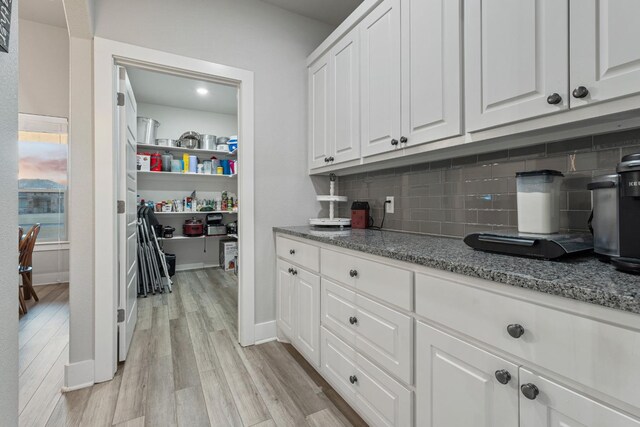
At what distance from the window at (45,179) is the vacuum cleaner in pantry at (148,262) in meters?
1.11

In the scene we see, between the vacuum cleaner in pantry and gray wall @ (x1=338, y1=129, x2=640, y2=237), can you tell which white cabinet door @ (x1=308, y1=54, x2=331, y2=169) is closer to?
gray wall @ (x1=338, y1=129, x2=640, y2=237)

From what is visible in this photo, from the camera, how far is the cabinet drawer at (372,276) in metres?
1.13

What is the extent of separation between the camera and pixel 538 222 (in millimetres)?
1106

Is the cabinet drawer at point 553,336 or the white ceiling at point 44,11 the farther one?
the white ceiling at point 44,11

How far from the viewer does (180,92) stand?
418 cm

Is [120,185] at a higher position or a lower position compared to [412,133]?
lower

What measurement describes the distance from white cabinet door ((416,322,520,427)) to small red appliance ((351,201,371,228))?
45.9 inches

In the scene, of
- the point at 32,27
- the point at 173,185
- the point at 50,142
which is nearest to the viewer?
the point at 32,27

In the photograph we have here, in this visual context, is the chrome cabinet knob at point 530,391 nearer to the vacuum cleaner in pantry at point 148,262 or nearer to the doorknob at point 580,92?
the doorknob at point 580,92

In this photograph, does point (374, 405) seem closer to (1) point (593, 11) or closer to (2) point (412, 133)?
(2) point (412, 133)

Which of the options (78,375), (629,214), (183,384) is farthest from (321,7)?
(78,375)

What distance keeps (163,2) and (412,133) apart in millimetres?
1891

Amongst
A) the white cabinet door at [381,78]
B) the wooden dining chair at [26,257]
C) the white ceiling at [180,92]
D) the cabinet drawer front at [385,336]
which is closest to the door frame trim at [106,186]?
the white cabinet door at [381,78]

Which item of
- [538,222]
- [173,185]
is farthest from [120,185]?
[173,185]
